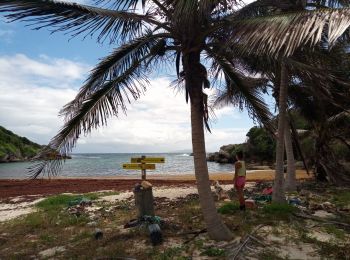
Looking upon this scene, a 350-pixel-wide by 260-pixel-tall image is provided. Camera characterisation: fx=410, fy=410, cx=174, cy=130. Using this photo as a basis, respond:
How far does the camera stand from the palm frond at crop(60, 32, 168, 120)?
8.01m

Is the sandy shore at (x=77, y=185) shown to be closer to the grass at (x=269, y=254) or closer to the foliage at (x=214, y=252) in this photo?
the foliage at (x=214, y=252)

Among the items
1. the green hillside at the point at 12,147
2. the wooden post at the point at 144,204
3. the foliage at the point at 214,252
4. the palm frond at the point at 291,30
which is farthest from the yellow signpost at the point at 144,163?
the green hillside at the point at 12,147

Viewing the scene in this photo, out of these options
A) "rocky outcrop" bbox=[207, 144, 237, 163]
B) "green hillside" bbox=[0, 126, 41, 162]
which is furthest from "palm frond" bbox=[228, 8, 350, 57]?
"green hillside" bbox=[0, 126, 41, 162]

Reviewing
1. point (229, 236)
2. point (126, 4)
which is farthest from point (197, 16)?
point (229, 236)

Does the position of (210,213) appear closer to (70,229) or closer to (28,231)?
(70,229)

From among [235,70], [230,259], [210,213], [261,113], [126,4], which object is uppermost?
[126,4]

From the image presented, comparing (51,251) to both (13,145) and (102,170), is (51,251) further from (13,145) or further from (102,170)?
(13,145)

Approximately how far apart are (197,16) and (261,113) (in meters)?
3.13

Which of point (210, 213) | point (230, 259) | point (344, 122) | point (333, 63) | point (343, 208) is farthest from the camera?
point (344, 122)

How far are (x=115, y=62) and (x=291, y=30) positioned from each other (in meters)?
4.11

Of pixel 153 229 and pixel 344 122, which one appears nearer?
pixel 153 229

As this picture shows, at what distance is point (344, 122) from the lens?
18.3 m

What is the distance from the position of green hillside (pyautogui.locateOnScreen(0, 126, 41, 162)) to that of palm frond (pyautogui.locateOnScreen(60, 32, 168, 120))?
78137mm

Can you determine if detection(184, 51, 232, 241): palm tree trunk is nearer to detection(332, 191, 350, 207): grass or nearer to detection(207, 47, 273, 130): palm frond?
detection(207, 47, 273, 130): palm frond
